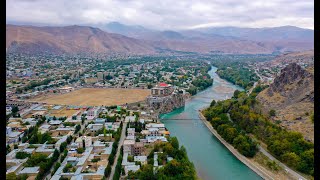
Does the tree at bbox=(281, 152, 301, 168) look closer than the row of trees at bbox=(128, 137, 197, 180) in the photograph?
No

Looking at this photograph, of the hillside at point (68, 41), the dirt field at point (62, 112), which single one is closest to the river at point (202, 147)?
the dirt field at point (62, 112)

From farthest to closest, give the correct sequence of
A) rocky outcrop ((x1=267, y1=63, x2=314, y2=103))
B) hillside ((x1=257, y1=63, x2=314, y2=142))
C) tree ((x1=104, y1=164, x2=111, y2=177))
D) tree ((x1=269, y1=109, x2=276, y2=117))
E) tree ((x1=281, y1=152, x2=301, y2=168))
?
1. rocky outcrop ((x1=267, y1=63, x2=314, y2=103))
2. tree ((x1=269, y1=109, x2=276, y2=117))
3. hillside ((x1=257, y1=63, x2=314, y2=142))
4. tree ((x1=281, y1=152, x2=301, y2=168))
5. tree ((x1=104, y1=164, x2=111, y2=177))

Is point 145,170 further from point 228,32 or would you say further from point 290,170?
point 228,32

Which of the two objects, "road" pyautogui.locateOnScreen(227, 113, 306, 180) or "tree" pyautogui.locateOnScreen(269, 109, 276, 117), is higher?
"tree" pyautogui.locateOnScreen(269, 109, 276, 117)

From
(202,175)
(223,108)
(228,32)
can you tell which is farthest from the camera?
(228,32)

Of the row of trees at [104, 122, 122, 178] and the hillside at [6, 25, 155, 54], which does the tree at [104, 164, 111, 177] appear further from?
the hillside at [6, 25, 155, 54]

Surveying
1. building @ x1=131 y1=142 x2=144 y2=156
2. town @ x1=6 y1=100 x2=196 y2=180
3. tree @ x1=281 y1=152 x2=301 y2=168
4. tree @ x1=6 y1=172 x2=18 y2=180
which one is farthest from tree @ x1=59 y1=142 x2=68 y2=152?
tree @ x1=281 y1=152 x2=301 y2=168
